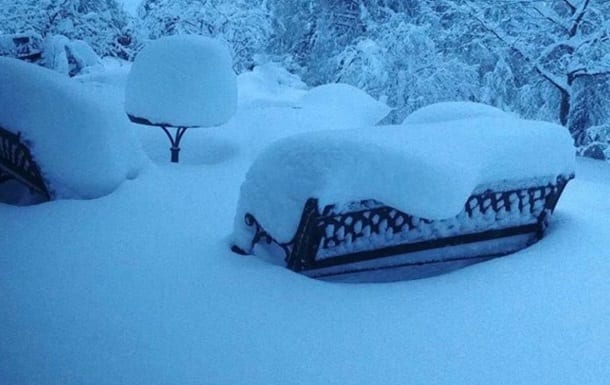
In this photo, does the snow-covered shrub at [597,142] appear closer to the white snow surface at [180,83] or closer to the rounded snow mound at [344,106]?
the rounded snow mound at [344,106]

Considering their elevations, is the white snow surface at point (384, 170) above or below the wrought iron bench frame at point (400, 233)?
above

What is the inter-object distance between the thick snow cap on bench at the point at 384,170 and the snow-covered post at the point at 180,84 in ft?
8.99

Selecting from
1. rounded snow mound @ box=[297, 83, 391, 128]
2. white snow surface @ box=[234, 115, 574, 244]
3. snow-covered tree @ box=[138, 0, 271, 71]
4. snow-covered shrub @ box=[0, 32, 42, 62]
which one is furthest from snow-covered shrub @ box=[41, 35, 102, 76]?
white snow surface @ box=[234, 115, 574, 244]

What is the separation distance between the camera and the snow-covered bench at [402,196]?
107 inches

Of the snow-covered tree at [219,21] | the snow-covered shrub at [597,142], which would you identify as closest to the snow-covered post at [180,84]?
the snow-covered shrub at [597,142]

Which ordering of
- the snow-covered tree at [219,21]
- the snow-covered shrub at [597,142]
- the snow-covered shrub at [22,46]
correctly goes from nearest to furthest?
the snow-covered shrub at [597,142]
the snow-covered shrub at [22,46]
the snow-covered tree at [219,21]

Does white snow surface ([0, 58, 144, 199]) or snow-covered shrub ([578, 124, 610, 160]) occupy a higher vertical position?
white snow surface ([0, 58, 144, 199])

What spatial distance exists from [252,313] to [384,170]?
1.00 m

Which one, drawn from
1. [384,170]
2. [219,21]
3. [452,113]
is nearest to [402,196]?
[384,170]

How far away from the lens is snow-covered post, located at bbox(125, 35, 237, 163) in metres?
5.52

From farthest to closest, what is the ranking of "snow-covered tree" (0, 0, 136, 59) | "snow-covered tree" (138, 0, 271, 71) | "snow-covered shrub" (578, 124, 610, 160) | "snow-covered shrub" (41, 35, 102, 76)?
"snow-covered tree" (0, 0, 136, 59)
"snow-covered tree" (138, 0, 271, 71)
"snow-covered shrub" (41, 35, 102, 76)
"snow-covered shrub" (578, 124, 610, 160)

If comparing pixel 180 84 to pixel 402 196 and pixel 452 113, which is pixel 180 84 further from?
pixel 402 196

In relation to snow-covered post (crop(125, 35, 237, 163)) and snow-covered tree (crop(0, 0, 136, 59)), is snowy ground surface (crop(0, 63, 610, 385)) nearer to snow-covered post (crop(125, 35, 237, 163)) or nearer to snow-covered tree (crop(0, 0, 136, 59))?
snow-covered post (crop(125, 35, 237, 163))

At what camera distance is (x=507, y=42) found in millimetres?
11391
